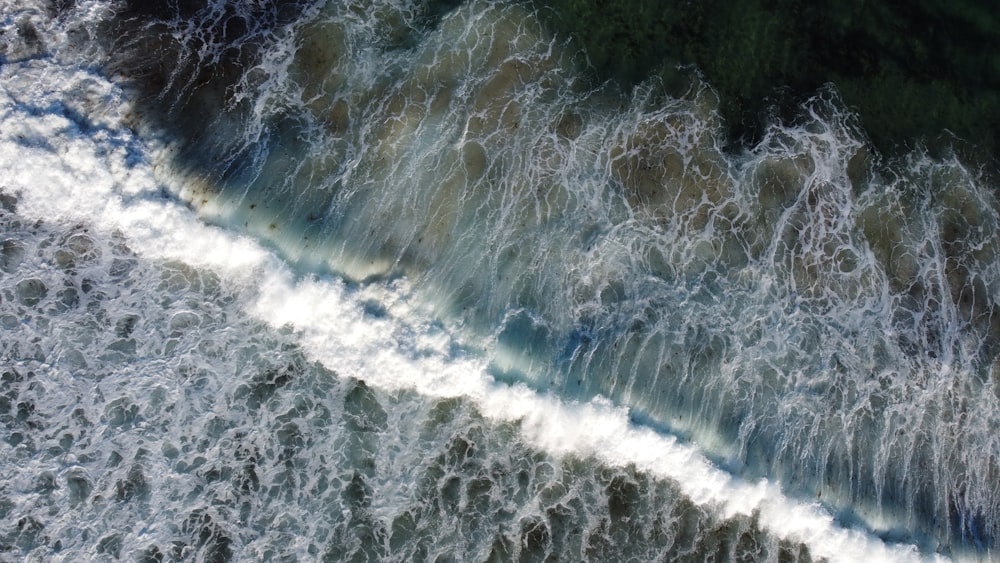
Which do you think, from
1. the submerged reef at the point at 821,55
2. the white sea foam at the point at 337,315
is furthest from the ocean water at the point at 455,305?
the submerged reef at the point at 821,55

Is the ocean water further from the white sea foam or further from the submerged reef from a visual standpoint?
the submerged reef

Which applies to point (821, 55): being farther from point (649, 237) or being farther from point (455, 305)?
point (455, 305)

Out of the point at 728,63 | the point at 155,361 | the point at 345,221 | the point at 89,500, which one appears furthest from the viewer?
the point at 728,63

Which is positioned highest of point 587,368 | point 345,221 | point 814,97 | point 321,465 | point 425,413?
point 814,97

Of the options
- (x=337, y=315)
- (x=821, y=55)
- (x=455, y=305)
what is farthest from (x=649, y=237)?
(x=337, y=315)

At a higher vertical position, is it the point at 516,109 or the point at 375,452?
the point at 516,109

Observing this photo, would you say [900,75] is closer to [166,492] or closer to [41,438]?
[166,492]

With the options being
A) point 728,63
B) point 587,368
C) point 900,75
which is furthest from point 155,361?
point 900,75

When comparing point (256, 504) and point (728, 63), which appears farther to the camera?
point (728, 63)

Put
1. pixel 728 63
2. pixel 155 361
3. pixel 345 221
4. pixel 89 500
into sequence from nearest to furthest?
pixel 89 500, pixel 155 361, pixel 345 221, pixel 728 63
